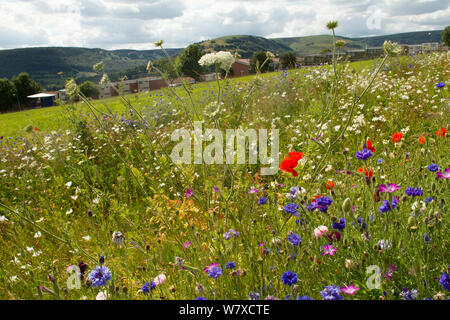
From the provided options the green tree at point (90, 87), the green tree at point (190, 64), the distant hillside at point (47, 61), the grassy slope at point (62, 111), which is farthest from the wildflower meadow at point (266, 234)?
the distant hillside at point (47, 61)

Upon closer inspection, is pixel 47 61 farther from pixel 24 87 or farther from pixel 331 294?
pixel 331 294

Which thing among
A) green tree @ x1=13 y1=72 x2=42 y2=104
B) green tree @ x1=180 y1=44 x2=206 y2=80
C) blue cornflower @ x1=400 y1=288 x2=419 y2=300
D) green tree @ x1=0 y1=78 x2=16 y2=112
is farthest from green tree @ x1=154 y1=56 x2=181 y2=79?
green tree @ x1=13 y1=72 x2=42 y2=104

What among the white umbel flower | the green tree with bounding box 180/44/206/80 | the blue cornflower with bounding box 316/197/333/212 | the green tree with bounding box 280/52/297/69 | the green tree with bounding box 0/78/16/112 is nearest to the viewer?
the blue cornflower with bounding box 316/197/333/212

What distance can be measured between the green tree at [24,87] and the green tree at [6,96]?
1649mm

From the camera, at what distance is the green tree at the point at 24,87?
255 feet

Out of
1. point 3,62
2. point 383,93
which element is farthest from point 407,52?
point 3,62

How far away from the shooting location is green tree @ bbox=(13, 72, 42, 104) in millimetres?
77644

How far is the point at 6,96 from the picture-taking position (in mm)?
74250

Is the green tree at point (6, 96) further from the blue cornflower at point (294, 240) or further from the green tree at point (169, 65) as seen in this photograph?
the blue cornflower at point (294, 240)

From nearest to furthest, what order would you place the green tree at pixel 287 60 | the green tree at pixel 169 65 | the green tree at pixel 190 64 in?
the green tree at pixel 169 65 < the green tree at pixel 190 64 < the green tree at pixel 287 60

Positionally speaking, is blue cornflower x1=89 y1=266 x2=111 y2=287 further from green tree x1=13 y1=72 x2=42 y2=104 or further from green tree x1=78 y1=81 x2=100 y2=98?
green tree x1=13 y1=72 x2=42 y2=104

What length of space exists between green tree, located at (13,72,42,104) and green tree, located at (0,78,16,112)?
165cm
